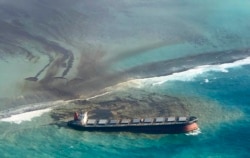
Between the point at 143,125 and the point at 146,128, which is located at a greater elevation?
the point at 143,125

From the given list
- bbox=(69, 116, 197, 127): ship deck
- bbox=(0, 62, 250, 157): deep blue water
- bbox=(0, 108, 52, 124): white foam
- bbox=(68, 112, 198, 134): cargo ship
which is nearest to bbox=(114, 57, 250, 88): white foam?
bbox=(0, 62, 250, 157): deep blue water

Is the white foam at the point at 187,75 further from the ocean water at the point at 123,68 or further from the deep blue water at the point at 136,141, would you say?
the deep blue water at the point at 136,141

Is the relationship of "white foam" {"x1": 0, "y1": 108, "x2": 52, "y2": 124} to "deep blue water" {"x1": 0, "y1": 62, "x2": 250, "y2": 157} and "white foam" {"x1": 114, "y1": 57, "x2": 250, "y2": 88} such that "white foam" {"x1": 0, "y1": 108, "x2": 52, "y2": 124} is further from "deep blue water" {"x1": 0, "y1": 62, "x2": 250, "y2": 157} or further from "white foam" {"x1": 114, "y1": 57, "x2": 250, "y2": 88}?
"white foam" {"x1": 114, "y1": 57, "x2": 250, "y2": 88}

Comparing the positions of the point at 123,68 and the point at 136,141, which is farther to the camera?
the point at 123,68

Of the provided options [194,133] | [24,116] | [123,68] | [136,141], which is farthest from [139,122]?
[123,68]

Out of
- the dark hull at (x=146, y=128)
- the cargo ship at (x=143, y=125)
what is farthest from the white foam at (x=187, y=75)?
the dark hull at (x=146, y=128)

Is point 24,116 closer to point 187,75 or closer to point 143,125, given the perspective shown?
point 143,125
